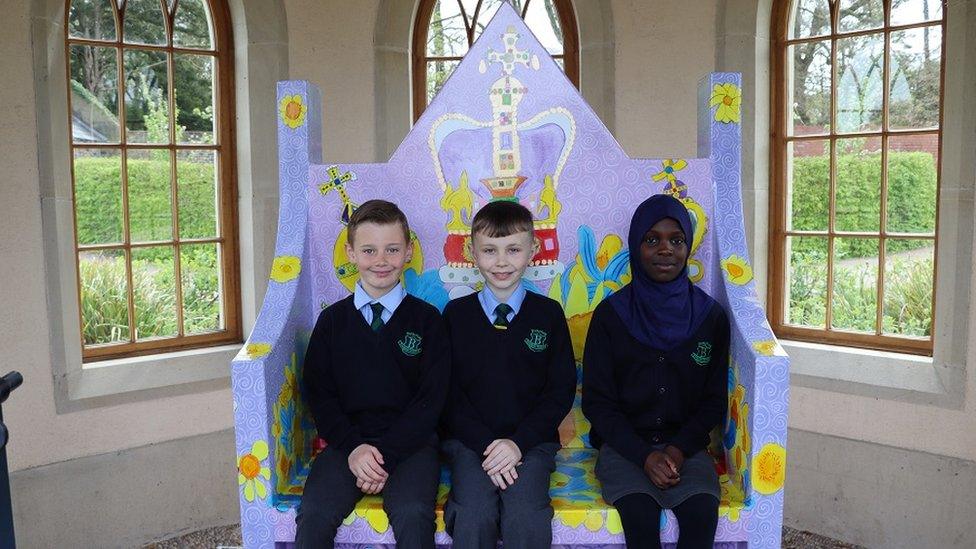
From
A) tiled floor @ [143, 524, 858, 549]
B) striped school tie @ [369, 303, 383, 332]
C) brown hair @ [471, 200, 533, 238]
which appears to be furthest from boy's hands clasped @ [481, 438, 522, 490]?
tiled floor @ [143, 524, 858, 549]

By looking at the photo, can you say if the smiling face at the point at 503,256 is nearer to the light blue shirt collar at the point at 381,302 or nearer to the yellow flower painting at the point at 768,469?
the light blue shirt collar at the point at 381,302

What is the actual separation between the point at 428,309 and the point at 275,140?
1789 mm

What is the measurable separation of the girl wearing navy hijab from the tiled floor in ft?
5.56

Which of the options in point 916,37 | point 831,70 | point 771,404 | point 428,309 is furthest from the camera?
point 831,70

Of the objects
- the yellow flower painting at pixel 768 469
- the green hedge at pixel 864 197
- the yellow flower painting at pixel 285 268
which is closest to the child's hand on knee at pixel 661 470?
the yellow flower painting at pixel 768 469

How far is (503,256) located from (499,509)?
1.93ft

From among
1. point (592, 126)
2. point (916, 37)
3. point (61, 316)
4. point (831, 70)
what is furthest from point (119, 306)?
point (916, 37)

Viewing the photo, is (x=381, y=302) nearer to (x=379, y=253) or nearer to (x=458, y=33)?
(x=379, y=253)

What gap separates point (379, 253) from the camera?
2.09 metres

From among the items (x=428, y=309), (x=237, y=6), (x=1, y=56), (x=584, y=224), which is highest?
(x=237, y=6)

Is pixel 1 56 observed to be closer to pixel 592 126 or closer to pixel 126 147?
pixel 126 147

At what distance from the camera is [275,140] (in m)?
3.64

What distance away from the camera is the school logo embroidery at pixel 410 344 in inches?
82.3

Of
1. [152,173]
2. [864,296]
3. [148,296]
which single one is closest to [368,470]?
[148,296]
